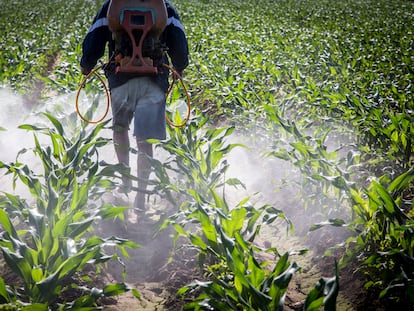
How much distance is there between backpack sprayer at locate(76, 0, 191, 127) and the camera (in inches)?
146

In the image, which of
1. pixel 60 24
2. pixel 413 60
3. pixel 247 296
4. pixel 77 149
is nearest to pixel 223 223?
pixel 247 296

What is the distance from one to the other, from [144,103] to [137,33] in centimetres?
55

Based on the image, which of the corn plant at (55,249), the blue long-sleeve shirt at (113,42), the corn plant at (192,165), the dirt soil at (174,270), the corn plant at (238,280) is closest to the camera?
the corn plant at (238,280)

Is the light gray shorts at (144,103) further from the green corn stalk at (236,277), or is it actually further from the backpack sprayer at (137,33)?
the green corn stalk at (236,277)


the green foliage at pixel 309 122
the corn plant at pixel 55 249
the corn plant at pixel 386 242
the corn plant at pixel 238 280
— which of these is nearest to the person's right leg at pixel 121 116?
the green foliage at pixel 309 122

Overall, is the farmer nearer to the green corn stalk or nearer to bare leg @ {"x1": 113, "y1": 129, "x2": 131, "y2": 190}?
bare leg @ {"x1": 113, "y1": 129, "x2": 131, "y2": 190}

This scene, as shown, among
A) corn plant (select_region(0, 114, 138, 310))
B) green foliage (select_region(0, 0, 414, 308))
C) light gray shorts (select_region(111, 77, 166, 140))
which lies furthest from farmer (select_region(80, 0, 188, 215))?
corn plant (select_region(0, 114, 138, 310))

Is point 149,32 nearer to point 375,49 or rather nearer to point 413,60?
point 413,60

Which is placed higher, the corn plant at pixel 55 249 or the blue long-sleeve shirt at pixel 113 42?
the blue long-sleeve shirt at pixel 113 42

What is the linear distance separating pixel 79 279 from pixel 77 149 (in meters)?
1.20

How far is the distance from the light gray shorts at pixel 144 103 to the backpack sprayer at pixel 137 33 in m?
0.22

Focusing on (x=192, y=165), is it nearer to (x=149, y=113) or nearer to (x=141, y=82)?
(x=149, y=113)

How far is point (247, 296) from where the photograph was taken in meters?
2.58

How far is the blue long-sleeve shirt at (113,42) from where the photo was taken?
402 cm
